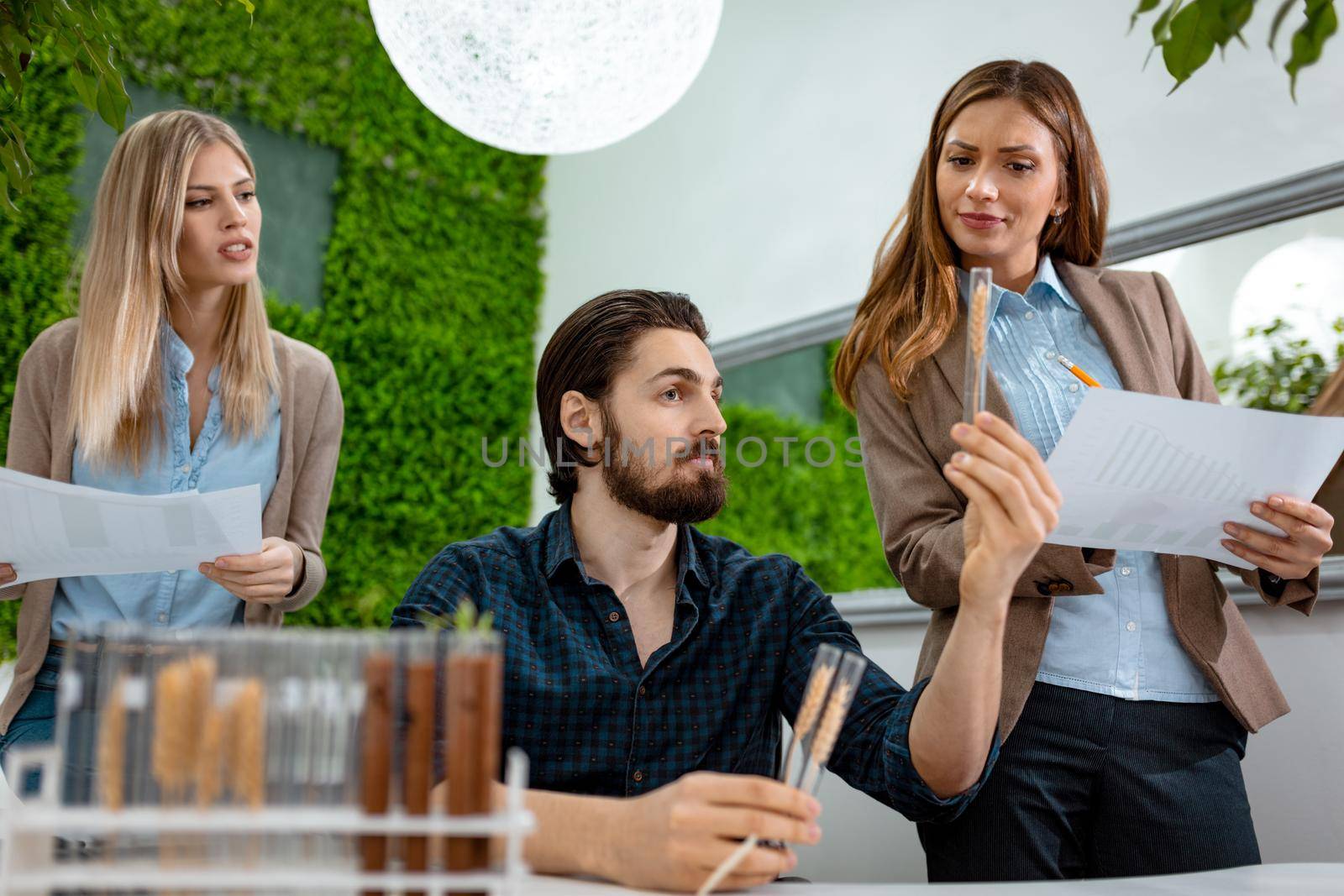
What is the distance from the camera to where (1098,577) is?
1594mm

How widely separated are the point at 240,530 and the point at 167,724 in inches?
35.5

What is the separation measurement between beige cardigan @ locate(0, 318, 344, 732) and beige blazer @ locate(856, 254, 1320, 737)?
986 mm

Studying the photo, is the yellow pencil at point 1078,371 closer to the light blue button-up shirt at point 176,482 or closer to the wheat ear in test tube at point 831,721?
the wheat ear in test tube at point 831,721

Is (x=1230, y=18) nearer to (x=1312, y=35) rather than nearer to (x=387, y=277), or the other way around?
(x=1312, y=35)

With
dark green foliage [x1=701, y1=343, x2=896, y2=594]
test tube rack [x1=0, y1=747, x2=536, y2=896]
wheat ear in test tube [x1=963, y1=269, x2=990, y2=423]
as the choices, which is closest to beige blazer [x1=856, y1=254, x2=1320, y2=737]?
wheat ear in test tube [x1=963, y1=269, x2=990, y2=423]

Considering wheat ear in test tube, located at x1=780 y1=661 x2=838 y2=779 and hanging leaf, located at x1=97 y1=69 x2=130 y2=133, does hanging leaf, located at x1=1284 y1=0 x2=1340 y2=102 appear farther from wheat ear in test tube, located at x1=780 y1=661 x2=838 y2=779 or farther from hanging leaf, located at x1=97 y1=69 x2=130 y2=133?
hanging leaf, located at x1=97 y1=69 x2=130 y2=133

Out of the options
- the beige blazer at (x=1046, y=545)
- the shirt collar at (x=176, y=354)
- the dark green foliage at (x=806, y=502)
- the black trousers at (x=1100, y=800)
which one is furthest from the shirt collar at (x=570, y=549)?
the dark green foliage at (x=806, y=502)

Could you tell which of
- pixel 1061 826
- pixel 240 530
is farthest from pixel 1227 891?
pixel 240 530

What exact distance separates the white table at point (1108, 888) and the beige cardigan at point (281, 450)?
1136mm

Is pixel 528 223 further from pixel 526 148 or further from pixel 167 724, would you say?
pixel 167 724

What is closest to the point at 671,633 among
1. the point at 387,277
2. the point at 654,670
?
the point at 654,670

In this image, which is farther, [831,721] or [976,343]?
[976,343]

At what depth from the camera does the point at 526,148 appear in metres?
2.63

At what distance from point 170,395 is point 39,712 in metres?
0.56
